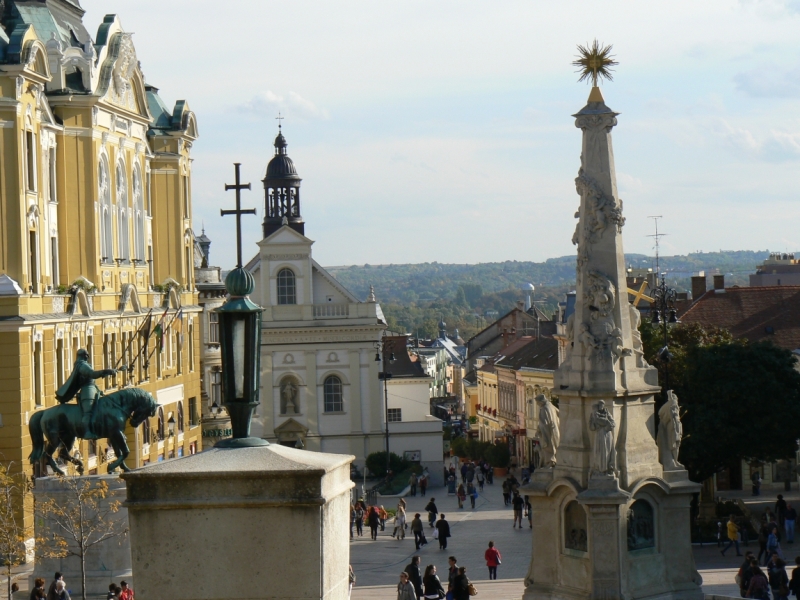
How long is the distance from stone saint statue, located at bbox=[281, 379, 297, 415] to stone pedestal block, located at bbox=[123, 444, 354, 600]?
7313cm

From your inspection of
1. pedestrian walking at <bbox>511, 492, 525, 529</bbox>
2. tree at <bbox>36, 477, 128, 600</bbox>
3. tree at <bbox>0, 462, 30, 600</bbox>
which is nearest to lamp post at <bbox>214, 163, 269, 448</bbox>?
tree at <bbox>0, 462, 30, 600</bbox>

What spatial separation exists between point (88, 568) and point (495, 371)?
83.6 metres

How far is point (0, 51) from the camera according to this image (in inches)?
1487

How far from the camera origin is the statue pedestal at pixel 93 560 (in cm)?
2716

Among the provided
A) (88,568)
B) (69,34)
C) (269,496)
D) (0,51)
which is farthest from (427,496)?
(269,496)

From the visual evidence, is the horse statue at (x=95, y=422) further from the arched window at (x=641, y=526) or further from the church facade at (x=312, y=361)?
the church facade at (x=312, y=361)

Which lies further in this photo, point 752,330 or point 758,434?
point 752,330

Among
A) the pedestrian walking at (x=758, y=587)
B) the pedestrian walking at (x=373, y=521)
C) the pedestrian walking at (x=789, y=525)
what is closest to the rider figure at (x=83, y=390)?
the pedestrian walking at (x=758, y=587)

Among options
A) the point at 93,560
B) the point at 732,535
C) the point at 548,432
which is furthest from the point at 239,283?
the point at 732,535

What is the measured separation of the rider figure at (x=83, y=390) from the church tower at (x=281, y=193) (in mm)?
61642

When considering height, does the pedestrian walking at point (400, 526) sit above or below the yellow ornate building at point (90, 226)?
below

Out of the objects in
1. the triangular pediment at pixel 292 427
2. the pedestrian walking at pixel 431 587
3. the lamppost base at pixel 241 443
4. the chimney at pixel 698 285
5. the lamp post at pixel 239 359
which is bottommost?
the triangular pediment at pixel 292 427

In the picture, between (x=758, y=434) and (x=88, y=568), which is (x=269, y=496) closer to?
(x=88, y=568)

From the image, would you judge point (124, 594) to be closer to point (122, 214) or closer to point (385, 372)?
point (122, 214)
